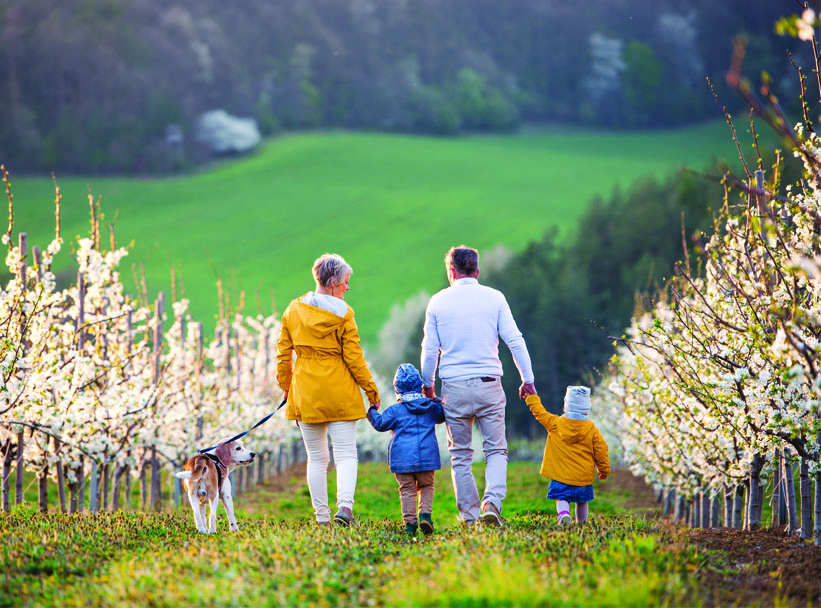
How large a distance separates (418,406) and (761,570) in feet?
10.2

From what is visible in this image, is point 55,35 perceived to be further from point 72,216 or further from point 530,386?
point 530,386

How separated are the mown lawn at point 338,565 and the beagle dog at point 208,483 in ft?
0.62

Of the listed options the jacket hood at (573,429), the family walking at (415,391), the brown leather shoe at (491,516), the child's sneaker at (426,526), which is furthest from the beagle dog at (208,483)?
the jacket hood at (573,429)

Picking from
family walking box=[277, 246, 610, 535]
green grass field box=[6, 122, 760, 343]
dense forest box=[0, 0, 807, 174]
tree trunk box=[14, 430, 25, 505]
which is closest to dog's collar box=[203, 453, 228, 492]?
family walking box=[277, 246, 610, 535]

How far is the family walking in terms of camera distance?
750 cm

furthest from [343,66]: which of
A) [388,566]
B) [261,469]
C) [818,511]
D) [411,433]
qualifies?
[388,566]

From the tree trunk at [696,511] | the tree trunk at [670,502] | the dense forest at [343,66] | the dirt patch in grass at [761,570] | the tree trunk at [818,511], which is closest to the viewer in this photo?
the dirt patch in grass at [761,570]

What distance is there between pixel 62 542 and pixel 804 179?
24.3 feet

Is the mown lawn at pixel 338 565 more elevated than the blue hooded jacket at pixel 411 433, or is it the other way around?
the blue hooded jacket at pixel 411 433

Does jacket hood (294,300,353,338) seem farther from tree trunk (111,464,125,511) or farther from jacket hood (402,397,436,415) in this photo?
tree trunk (111,464,125,511)

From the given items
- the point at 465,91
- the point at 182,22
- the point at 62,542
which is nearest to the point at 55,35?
the point at 182,22

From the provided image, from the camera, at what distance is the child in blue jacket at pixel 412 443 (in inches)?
292

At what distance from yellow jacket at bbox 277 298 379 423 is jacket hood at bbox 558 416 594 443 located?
6.65ft

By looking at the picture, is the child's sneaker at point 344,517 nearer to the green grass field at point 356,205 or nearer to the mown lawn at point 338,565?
the mown lawn at point 338,565
